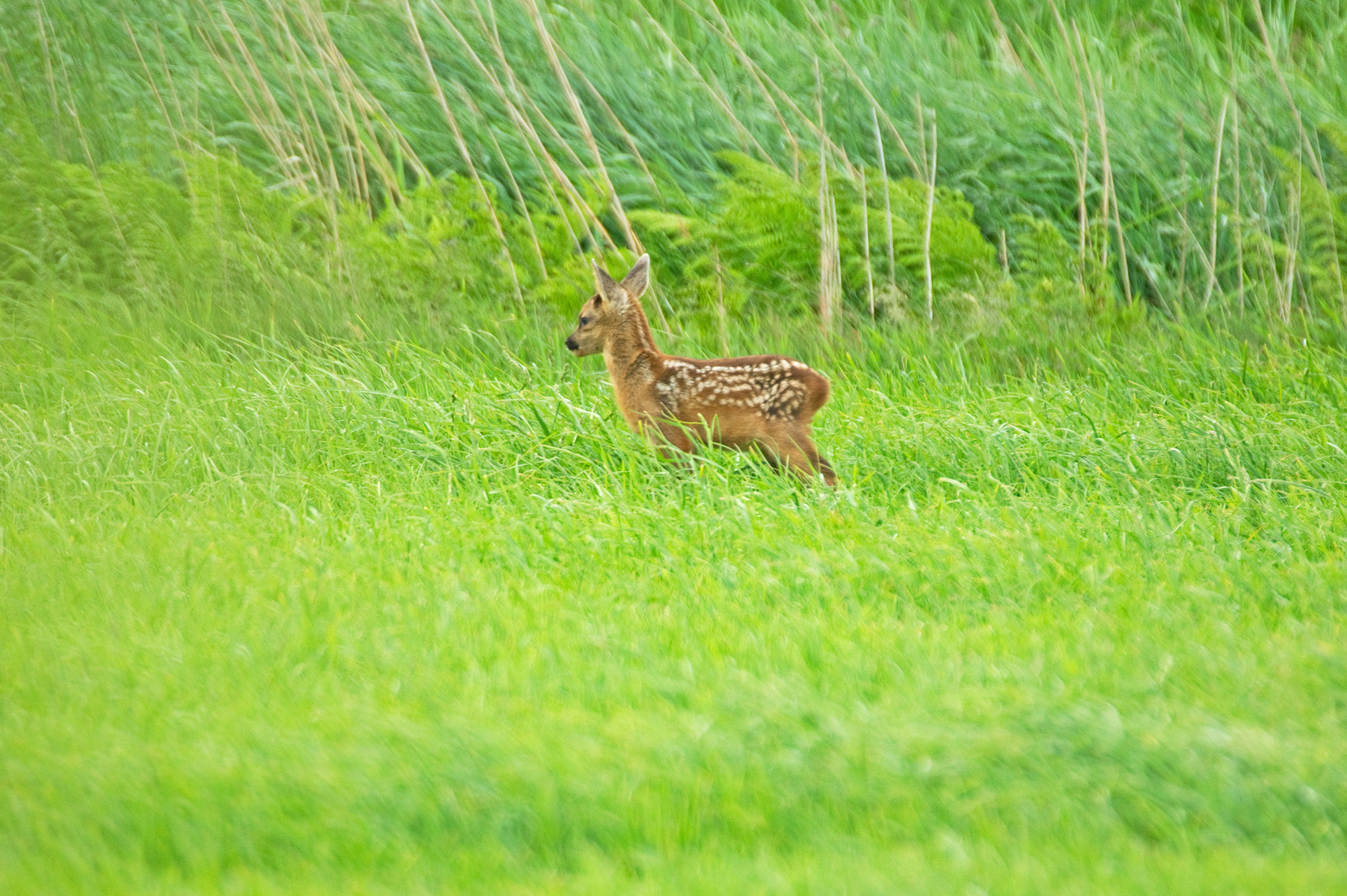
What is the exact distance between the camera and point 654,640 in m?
4.17

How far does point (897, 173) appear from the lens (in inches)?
384

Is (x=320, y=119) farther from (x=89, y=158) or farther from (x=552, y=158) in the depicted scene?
(x=552, y=158)

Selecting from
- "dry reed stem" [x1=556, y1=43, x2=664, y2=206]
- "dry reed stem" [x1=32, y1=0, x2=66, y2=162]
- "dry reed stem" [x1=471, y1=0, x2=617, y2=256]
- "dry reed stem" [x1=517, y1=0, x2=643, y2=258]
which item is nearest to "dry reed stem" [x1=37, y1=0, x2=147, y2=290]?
"dry reed stem" [x1=32, y1=0, x2=66, y2=162]

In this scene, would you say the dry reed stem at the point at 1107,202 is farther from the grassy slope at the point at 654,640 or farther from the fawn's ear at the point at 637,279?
the fawn's ear at the point at 637,279

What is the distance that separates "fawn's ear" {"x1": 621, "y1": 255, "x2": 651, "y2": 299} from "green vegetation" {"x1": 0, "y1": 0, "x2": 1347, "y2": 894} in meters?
0.62

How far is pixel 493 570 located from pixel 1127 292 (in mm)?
4939

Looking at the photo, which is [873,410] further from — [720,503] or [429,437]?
[429,437]

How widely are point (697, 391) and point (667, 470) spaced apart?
0.36m

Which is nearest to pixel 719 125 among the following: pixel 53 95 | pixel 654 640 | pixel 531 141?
pixel 531 141

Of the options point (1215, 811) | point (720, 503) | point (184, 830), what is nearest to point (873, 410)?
point (720, 503)

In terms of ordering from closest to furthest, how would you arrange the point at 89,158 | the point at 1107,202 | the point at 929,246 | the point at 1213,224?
the point at 1213,224, the point at 929,246, the point at 1107,202, the point at 89,158

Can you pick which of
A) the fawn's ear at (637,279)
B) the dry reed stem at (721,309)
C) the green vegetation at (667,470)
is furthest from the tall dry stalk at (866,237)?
the fawn's ear at (637,279)

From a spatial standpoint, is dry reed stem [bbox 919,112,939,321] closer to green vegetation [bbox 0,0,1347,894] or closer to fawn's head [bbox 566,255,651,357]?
green vegetation [bbox 0,0,1347,894]

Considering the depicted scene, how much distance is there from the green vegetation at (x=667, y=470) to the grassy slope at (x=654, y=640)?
0.02 meters
